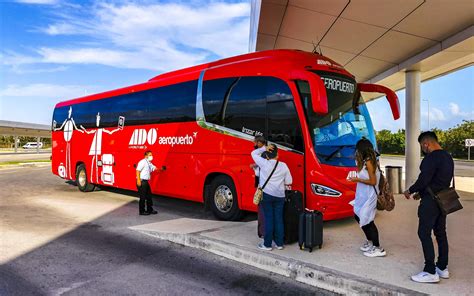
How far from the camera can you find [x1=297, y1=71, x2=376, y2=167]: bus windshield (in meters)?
7.05

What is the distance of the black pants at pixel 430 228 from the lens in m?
4.49

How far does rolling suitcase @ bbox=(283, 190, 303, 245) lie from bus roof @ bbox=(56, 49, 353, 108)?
9.21 feet

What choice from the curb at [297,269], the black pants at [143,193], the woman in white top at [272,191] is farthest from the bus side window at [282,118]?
the black pants at [143,193]

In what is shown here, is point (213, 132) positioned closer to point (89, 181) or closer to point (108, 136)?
point (108, 136)

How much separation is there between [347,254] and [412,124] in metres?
9.83

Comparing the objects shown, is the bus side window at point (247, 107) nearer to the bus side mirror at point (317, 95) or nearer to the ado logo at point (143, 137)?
the bus side mirror at point (317, 95)

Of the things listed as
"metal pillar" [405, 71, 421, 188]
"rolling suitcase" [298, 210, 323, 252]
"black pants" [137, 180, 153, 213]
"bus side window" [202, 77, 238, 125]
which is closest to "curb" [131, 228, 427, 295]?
"rolling suitcase" [298, 210, 323, 252]

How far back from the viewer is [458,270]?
5.00m

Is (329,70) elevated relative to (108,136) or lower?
elevated

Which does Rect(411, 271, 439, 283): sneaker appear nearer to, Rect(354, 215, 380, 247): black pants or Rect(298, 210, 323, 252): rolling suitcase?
Rect(354, 215, 380, 247): black pants

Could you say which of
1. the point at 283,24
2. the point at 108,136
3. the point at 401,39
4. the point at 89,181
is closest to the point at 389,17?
the point at 401,39

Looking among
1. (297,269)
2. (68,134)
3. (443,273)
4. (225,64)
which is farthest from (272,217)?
(68,134)

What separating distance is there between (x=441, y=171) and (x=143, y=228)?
5.59 metres

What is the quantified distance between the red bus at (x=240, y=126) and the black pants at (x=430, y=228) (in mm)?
2052
